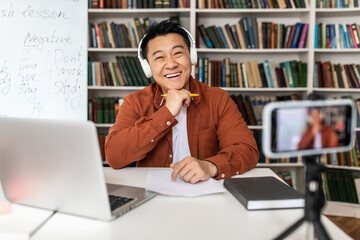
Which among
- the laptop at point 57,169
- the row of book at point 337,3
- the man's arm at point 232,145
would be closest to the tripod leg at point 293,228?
the laptop at point 57,169

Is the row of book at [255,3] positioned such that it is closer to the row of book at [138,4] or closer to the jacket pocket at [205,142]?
the row of book at [138,4]

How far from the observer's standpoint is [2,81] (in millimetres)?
2188

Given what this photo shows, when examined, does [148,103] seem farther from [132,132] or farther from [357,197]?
[357,197]

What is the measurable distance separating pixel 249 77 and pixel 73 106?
1.54 metres

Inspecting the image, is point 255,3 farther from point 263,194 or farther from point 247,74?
point 263,194

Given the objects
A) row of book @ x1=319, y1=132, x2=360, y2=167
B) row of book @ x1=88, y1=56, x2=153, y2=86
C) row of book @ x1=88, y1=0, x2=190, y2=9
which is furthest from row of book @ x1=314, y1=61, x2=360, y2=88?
row of book @ x1=88, y1=56, x2=153, y2=86

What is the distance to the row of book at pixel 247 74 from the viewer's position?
3008 millimetres

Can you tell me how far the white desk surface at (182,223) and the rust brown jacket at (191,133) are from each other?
12.8 inches

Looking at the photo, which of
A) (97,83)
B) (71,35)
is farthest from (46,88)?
(97,83)

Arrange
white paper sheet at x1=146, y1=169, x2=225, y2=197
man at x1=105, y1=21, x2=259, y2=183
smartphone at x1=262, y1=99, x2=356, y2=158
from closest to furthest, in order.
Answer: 1. smartphone at x1=262, y1=99, x2=356, y2=158
2. white paper sheet at x1=146, y1=169, x2=225, y2=197
3. man at x1=105, y1=21, x2=259, y2=183

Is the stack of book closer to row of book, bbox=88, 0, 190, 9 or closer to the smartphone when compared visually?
row of book, bbox=88, 0, 190, 9

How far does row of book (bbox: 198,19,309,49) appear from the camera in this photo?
2.97 m

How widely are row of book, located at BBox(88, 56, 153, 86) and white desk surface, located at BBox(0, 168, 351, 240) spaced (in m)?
2.18

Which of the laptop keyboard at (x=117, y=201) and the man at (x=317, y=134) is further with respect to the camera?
the laptop keyboard at (x=117, y=201)
